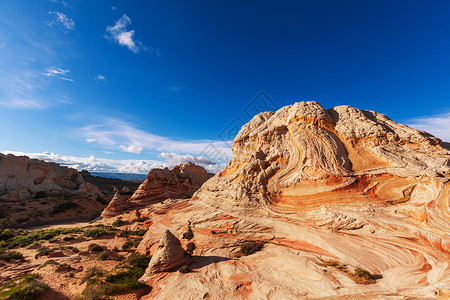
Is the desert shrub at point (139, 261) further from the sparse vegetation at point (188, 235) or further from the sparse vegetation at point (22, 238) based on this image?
the sparse vegetation at point (22, 238)

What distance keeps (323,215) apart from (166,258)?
13.7m

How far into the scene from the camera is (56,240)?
2255 cm

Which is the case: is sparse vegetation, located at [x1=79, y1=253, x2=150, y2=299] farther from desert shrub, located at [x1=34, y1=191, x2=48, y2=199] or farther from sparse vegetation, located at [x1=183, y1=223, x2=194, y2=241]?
desert shrub, located at [x1=34, y1=191, x2=48, y2=199]

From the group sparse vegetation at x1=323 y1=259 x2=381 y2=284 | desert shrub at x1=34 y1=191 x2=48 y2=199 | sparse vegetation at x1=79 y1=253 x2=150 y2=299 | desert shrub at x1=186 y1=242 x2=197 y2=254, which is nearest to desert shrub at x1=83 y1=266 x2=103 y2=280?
sparse vegetation at x1=79 y1=253 x2=150 y2=299

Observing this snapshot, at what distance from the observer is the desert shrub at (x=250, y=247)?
16391mm

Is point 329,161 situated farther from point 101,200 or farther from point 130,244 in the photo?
point 101,200

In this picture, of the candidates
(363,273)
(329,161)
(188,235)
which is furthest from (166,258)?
(329,161)

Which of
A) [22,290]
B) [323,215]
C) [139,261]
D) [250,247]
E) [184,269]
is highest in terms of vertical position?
[323,215]

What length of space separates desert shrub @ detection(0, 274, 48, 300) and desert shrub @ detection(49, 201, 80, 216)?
3436 centimetres

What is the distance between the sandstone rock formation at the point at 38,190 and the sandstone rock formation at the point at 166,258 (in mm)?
36383

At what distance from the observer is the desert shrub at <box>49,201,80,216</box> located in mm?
39219

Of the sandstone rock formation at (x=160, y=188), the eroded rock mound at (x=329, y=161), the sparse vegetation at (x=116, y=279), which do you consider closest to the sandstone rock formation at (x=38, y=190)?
the sandstone rock formation at (x=160, y=188)

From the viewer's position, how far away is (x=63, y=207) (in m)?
41.2

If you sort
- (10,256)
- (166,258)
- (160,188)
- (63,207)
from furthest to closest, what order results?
(63,207) < (160,188) < (10,256) < (166,258)
